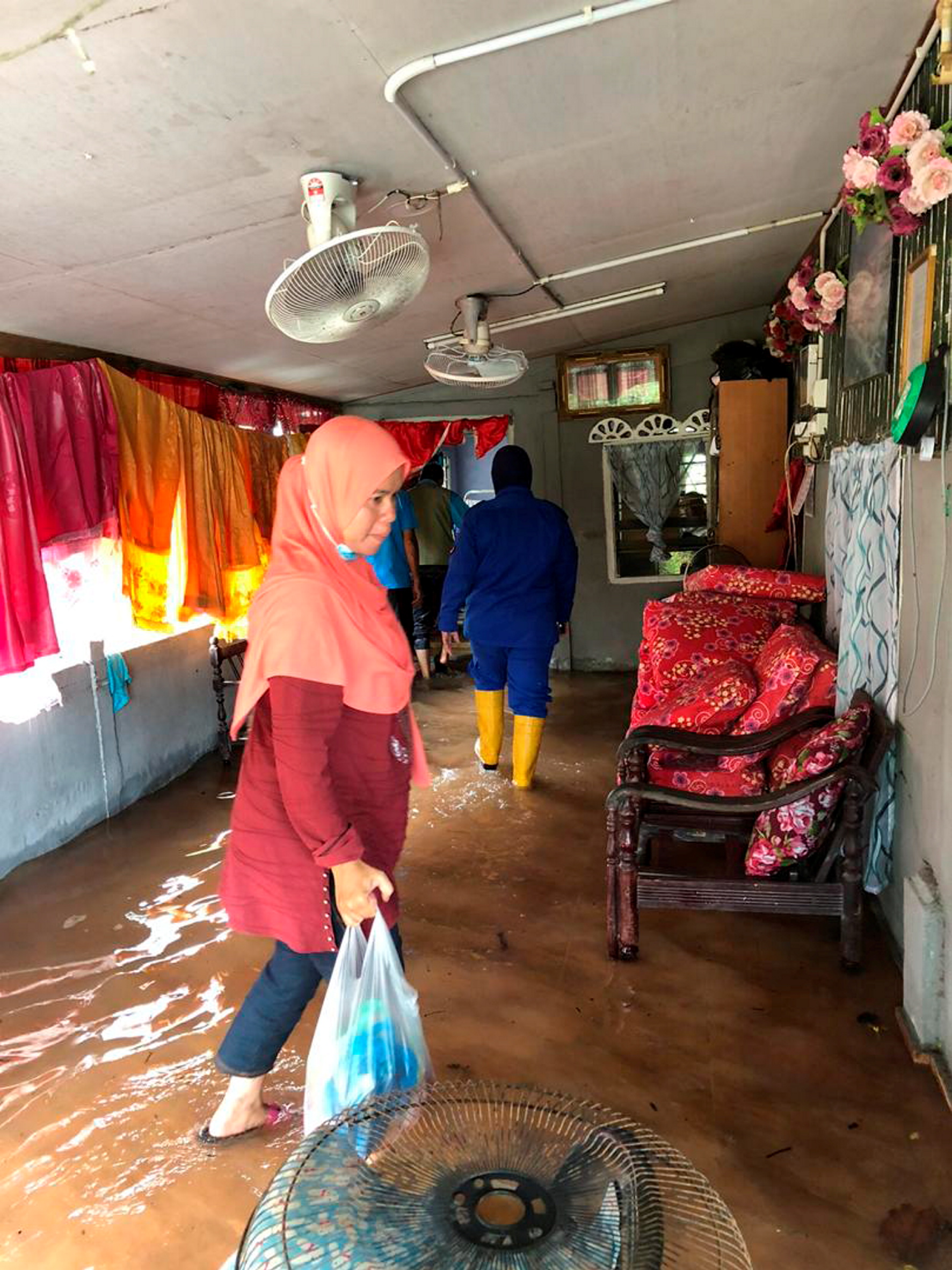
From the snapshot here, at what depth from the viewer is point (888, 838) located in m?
2.55

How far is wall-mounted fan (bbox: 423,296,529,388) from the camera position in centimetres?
382

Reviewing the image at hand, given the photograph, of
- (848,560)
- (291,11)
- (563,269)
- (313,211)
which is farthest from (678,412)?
(291,11)

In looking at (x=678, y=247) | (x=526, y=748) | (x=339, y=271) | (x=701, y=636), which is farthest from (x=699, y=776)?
(x=678, y=247)

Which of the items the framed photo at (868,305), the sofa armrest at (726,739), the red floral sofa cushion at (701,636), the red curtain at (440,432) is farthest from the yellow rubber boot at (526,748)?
the red curtain at (440,432)

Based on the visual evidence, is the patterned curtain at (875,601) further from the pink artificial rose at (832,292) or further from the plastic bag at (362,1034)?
the plastic bag at (362,1034)

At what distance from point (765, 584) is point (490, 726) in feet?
4.70

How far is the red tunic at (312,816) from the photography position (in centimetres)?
148

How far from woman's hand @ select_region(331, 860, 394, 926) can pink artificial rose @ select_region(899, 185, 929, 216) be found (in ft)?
6.36

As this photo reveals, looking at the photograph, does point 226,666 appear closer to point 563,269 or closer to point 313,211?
point 563,269

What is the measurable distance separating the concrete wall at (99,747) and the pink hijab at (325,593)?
2255mm

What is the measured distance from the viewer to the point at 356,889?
4.96ft

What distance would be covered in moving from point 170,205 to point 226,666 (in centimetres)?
305

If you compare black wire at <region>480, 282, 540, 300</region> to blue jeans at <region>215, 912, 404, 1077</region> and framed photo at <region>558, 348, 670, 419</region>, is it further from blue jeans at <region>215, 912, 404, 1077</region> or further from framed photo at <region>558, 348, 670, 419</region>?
blue jeans at <region>215, 912, 404, 1077</region>

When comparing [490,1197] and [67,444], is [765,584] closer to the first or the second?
[67,444]
